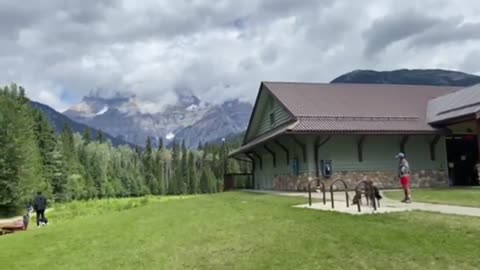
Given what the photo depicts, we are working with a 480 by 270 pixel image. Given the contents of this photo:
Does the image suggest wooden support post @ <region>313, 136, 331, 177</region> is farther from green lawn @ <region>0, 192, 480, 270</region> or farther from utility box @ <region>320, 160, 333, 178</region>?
green lawn @ <region>0, 192, 480, 270</region>

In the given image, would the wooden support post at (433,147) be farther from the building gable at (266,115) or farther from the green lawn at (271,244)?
the green lawn at (271,244)

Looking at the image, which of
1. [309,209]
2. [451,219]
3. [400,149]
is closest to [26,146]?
[400,149]

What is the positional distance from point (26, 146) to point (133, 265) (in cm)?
3780

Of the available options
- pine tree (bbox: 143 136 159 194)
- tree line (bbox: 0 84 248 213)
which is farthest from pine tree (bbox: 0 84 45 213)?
pine tree (bbox: 143 136 159 194)

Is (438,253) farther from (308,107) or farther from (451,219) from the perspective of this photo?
(308,107)

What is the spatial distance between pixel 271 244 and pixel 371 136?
16.7 m

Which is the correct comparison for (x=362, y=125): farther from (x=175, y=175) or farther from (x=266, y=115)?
(x=175, y=175)

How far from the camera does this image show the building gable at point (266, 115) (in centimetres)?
2597

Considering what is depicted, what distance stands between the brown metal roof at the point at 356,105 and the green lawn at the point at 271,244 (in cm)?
1193

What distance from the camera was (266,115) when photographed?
29.4m

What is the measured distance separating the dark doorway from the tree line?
3247cm

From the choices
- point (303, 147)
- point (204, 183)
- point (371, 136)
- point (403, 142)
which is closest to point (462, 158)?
point (403, 142)

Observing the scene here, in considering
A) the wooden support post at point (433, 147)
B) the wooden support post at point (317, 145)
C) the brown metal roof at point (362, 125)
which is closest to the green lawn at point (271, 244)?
the brown metal roof at point (362, 125)

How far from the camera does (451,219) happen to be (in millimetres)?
8695
